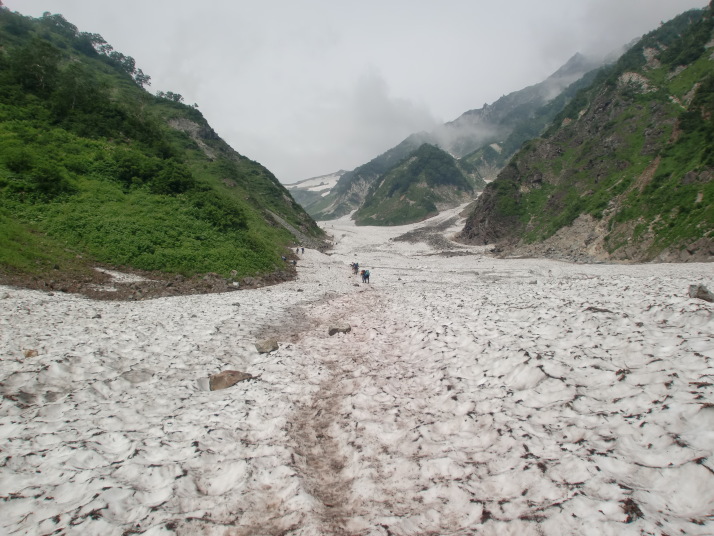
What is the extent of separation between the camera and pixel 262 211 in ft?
230

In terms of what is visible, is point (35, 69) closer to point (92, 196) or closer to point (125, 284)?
point (92, 196)

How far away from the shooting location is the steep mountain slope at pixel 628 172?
128 ft

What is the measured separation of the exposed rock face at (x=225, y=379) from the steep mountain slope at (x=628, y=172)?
1668 inches

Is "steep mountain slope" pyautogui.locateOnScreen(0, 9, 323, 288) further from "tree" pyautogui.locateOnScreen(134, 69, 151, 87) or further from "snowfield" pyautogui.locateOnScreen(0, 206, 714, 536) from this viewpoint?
"tree" pyautogui.locateOnScreen(134, 69, 151, 87)

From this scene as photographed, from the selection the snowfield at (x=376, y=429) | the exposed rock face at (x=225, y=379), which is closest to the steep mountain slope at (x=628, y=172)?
the snowfield at (x=376, y=429)

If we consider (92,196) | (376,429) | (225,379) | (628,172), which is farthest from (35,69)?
(628,172)

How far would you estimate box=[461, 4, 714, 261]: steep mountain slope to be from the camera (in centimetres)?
3903

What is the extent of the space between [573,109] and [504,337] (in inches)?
4695

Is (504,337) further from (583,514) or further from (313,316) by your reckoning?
(313,316)

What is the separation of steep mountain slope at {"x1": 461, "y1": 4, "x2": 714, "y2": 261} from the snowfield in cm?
3617

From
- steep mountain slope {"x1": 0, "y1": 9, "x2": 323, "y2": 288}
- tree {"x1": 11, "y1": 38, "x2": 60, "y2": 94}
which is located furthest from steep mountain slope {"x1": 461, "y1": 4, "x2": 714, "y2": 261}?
tree {"x1": 11, "y1": 38, "x2": 60, "y2": 94}

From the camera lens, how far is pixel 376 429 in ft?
24.6

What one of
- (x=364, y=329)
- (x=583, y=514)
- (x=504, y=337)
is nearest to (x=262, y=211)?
(x=364, y=329)

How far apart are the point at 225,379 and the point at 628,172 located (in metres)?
70.6
